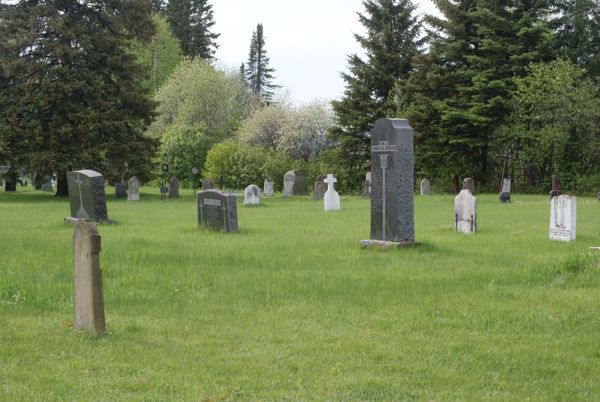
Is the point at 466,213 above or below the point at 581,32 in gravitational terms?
below

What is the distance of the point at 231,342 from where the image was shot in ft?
21.2

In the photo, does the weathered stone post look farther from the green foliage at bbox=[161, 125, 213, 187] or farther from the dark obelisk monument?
the green foliage at bbox=[161, 125, 213, 187]

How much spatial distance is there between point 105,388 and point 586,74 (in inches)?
1598

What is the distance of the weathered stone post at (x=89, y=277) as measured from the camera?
6.49 meters

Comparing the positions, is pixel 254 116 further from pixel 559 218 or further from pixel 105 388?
pixel 105 388

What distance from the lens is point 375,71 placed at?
149 feet

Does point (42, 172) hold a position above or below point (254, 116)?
below

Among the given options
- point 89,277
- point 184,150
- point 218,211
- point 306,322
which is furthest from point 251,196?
point 184,150

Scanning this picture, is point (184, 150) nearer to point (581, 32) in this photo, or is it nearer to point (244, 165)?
point (244, 165)

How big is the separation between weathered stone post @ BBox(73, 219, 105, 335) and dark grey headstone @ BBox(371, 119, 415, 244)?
742 cm

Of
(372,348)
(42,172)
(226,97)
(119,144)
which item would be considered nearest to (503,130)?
(119,144)

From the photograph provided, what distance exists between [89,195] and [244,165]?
104 ft

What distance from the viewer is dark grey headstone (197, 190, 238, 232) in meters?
16.1

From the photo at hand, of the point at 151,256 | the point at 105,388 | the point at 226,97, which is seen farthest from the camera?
the point at 226,97
